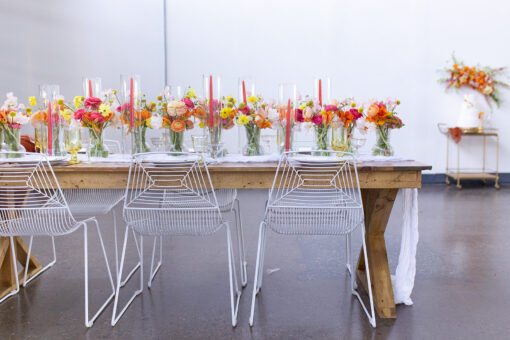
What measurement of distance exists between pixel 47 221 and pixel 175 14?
427 cm

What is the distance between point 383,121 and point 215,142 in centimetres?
88

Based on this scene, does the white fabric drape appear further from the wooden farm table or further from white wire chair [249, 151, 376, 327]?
white wire chair [249, 151, 376, 327]

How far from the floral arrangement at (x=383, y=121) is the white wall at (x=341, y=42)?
348cm

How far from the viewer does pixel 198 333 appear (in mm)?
2016

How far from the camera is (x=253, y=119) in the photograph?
2.45 m

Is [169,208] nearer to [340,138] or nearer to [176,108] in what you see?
[176,108]

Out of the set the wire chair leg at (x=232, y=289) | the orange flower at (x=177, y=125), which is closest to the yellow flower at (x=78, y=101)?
the orange flower at (x=177, y=125)

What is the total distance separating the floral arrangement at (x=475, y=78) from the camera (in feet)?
19.5

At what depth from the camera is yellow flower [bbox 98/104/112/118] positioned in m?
2.44

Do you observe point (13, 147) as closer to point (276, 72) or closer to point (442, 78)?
point (276, 72)

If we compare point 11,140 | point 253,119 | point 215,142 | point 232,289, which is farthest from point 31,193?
point 253,119

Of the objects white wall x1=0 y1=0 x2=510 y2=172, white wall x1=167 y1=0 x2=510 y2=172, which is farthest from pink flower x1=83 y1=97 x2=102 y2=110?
white wall x1=167 y1=0 x2=510 y2=172

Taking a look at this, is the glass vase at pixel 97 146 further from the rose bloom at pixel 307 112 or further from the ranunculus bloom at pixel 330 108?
the ranunculus bloom at pixel 330 108

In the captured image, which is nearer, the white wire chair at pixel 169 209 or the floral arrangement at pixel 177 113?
the white wire chair at pixel 169 209
